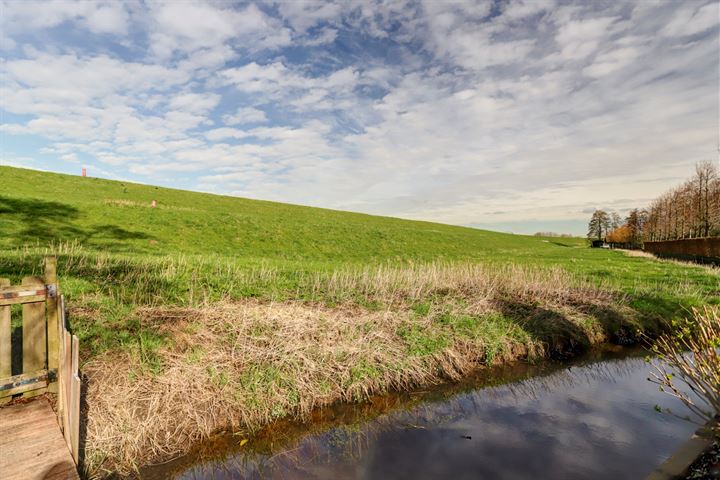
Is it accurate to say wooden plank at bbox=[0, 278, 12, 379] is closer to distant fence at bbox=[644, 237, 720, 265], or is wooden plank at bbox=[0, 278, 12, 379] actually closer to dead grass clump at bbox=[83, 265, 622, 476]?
dead grass clump at bbox=[83, 265, 622, 476]

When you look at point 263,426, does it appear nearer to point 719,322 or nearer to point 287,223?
point 719,322

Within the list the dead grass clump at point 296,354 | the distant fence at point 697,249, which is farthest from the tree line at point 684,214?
the dead grass clump at point 296,354

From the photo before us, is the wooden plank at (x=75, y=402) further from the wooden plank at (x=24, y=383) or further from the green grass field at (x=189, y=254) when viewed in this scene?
the green grass field at (x=189, y=254)

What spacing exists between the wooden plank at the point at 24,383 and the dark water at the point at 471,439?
2167 mm

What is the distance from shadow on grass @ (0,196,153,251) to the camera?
894 inches

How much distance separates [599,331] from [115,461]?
13545 millimetres

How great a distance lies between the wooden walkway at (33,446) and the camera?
4.18m

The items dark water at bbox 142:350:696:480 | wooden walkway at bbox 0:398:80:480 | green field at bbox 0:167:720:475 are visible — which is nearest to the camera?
wooden walkway at bbox 0:398:80:480

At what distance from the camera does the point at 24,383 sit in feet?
18.9

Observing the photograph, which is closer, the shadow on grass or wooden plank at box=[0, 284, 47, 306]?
wooden plank at box=[0, 284, 47, 306]

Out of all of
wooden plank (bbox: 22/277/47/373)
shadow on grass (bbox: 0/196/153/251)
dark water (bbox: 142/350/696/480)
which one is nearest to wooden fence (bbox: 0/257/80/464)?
wooden plank (bbox: 22/277/47/373)

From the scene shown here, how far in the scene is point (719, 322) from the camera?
210 inches

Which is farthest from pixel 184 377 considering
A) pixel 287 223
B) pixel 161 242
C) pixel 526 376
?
pixel 287 223

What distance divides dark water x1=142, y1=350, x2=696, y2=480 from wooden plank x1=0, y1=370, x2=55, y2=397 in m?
2.17
